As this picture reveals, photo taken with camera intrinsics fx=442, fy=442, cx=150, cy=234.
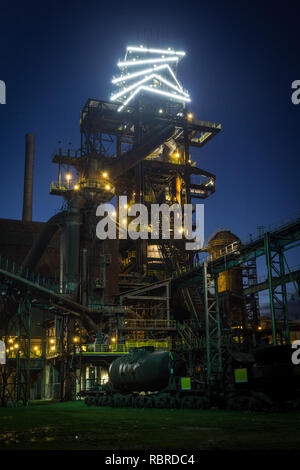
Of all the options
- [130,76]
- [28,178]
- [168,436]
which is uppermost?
[130,76]

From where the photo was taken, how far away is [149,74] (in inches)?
2532

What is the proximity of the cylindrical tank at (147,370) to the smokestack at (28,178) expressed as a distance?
1558 inches

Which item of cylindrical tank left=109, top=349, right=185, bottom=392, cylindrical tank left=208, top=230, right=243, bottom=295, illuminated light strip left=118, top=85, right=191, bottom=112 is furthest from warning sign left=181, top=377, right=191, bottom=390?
illuminated light strip left=118, top=85, right=191, bottom=112

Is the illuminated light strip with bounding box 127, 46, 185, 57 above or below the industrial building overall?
above

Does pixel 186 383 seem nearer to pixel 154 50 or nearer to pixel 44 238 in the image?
pixel 44 238

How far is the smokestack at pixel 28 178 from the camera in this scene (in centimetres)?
6216

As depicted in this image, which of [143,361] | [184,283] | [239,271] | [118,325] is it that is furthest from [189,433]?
A: [239,271]

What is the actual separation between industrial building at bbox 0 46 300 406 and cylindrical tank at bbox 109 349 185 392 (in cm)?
226

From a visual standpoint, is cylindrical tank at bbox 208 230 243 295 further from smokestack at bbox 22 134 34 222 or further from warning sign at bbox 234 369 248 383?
warning sign at bbox 234 369 248 383

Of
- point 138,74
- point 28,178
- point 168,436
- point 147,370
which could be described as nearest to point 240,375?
point 147,370

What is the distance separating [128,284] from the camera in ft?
171

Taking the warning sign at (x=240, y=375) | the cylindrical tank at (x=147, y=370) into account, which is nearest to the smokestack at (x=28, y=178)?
the cylindrical tank at (x=147, y=370)

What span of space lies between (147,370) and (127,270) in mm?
37699

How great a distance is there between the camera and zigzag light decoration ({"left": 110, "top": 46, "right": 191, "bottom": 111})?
207 ft
